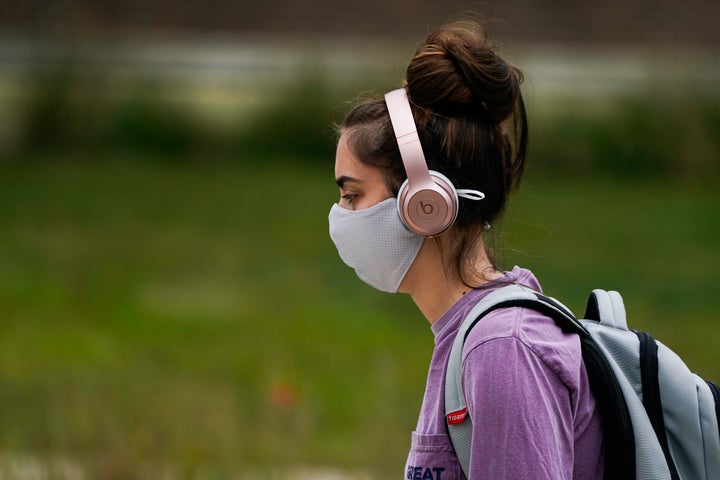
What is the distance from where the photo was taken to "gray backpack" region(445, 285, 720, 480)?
1.93 m

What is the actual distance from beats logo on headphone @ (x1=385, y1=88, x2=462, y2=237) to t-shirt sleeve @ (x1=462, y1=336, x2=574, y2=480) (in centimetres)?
29

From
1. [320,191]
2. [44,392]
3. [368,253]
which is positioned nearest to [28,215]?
[320,191]

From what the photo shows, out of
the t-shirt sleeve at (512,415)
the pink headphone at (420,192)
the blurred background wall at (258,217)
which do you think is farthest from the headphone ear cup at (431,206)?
the blurred background wall at (258,217)

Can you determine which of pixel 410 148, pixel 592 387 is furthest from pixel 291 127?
pixel 592 387

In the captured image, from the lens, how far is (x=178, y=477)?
4.19m

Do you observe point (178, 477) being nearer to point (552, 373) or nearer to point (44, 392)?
point (44, 392)

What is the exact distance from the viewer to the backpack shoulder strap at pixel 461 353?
1916mm

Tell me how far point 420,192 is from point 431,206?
34 mm

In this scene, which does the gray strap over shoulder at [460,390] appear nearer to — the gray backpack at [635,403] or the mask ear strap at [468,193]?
the gray backpack at [635,403]

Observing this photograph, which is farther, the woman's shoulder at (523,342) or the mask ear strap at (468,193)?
the mask ear strap at (468,193)

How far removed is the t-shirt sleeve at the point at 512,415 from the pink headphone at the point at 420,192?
0.29 metres

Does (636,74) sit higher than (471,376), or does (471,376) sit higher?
(636,74)

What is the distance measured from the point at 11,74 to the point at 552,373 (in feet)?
40.1

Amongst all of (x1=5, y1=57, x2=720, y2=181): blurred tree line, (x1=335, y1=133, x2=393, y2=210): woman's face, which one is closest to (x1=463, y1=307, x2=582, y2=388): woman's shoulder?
(x1=335, y1=133, x2=393, y2=210): woman's face
